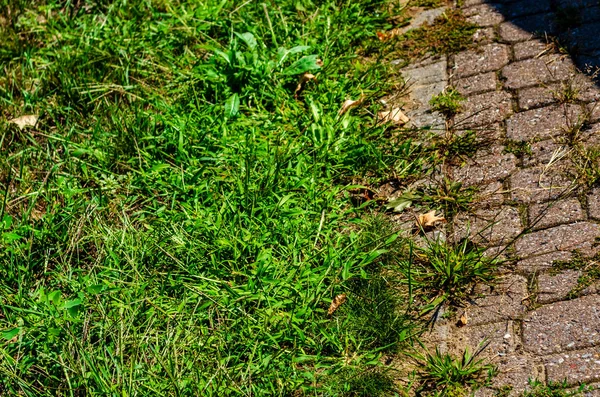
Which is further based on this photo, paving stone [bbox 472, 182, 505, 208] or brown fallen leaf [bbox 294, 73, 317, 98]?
brown fallen leaf [bbox 294, 73, 317, 98]

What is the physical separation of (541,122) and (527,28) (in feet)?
2.55

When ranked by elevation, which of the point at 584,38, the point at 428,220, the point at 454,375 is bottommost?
the point at 454,375

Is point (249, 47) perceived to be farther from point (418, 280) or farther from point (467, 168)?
point (418, 280)

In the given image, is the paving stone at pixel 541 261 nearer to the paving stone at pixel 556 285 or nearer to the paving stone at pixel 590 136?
the paving stone at pixel 556 285

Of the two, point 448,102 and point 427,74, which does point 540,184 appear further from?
point 427,74

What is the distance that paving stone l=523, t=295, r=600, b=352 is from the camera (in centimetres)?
298

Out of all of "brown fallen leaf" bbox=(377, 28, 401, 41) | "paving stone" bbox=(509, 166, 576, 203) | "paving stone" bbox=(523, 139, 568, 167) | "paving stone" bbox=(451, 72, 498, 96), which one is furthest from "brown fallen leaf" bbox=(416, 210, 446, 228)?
"brown fallen leaf" bbox=(377, 28, 401, 41)

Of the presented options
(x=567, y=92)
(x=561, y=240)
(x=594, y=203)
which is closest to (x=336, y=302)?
(x=561, y=240)

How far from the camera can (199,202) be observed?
12.3 feet

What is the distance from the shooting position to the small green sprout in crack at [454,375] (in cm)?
297

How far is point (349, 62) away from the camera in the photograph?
441 cm

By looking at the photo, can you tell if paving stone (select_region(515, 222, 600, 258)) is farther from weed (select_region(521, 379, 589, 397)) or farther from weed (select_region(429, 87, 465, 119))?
A: weed (select_region(429, 87, 465, 119))

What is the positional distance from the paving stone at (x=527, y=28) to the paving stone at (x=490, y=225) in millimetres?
1231

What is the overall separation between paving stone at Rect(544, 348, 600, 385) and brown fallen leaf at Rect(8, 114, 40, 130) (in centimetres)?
293
